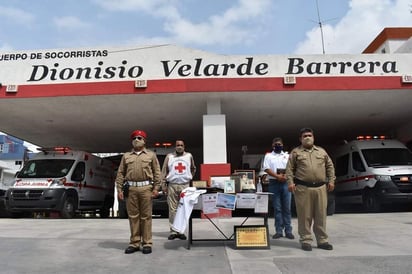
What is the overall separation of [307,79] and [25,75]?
302 inches

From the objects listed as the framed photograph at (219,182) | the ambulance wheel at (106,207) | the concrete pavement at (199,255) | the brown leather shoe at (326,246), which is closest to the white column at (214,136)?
the concrete pavement at (199,255)

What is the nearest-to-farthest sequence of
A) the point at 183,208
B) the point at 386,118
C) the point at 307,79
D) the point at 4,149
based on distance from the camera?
the point at 183,208
the point at 307,79
the point at 386,118
the point at 4,149

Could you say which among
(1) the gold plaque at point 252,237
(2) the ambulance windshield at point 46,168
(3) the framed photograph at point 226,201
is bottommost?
(1) the gold plaque at point 252,237

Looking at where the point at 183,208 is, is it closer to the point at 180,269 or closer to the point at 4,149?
the point at 180,269

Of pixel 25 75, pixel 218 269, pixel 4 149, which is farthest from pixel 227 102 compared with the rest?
pixel 4 149

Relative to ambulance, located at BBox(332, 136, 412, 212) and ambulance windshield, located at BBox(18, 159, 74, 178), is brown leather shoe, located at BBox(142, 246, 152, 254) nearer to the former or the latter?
ambulance windshield, located at BBox(18, 159, 74, 178)

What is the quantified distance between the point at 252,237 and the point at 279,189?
4.25ft

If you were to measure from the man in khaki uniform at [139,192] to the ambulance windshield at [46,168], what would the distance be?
6.93 m

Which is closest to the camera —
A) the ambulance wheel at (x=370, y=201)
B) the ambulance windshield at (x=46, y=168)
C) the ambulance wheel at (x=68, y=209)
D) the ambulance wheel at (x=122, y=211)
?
the ambulance wheel at (x=122, y=211)

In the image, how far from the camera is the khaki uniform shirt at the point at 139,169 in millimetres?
5445

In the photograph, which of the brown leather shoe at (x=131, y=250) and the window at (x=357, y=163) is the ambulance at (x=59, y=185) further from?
the window at (x=357, y=163)

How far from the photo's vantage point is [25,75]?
10617 mm

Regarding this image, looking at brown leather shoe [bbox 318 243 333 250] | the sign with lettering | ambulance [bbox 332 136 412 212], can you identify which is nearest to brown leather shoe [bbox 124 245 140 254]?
brown leather shoe [bbox 318 243 333 250]

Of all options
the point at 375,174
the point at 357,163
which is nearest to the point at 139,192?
the point at 375,174
